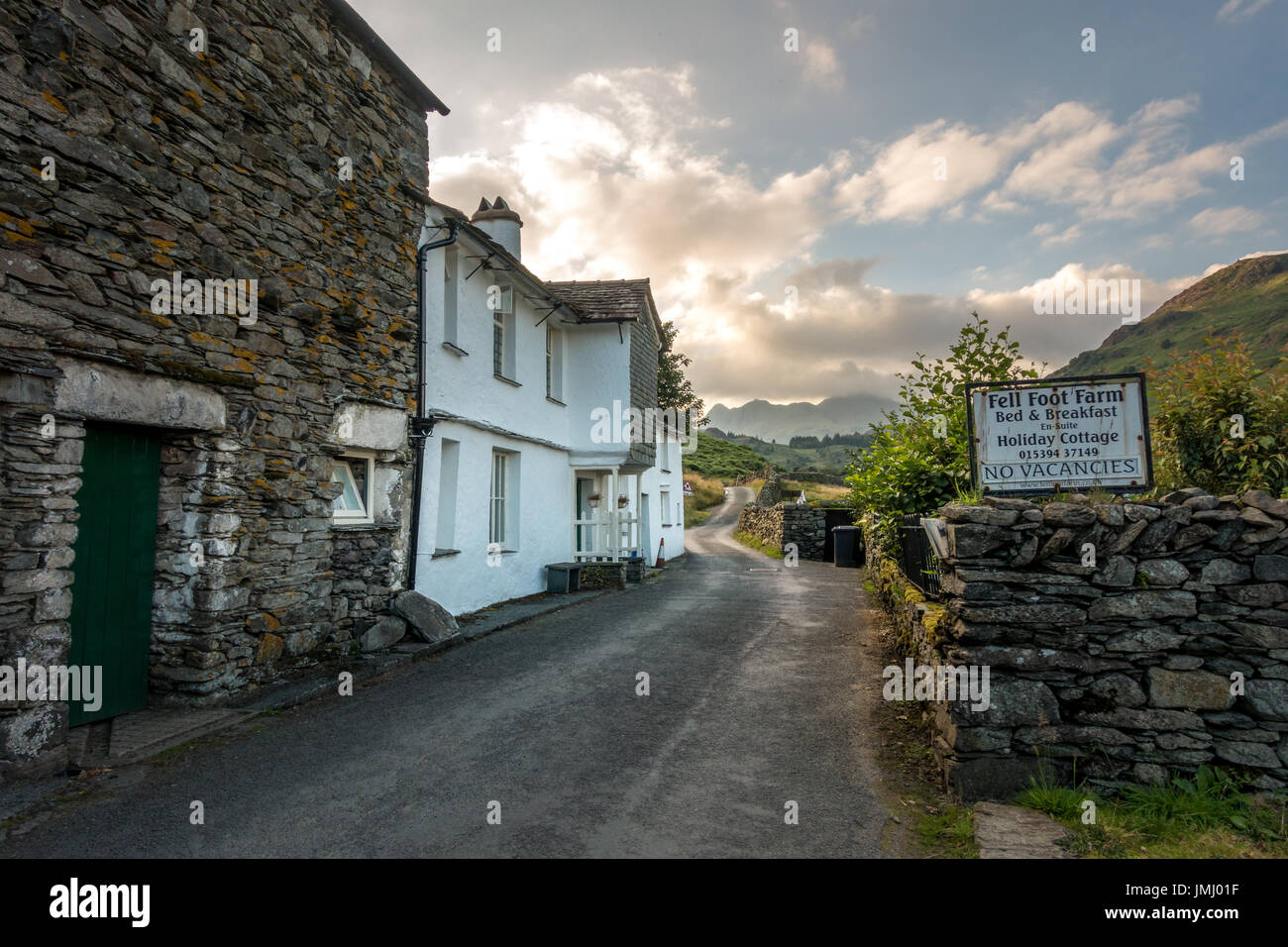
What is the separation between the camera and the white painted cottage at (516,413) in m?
10.3

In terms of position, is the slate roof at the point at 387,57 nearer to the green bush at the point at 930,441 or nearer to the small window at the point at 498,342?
the small window at the point at 498,342

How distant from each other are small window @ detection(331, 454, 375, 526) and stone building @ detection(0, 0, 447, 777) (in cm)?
4

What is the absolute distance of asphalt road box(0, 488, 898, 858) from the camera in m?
3.75

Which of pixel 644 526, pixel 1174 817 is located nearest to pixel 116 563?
pixel 1174 817

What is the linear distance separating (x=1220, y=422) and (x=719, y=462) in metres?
59.9

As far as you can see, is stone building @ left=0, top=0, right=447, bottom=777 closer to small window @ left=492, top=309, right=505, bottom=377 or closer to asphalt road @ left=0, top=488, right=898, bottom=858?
asphalt road @ left=0, top=488, right=898, bottom=858

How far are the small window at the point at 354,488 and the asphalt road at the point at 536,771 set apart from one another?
1937 mm

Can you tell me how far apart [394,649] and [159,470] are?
325cm

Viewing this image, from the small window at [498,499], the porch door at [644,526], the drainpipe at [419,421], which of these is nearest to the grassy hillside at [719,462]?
the porch door at [644,526]

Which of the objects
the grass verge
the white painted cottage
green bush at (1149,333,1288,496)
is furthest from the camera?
the white painted cottage

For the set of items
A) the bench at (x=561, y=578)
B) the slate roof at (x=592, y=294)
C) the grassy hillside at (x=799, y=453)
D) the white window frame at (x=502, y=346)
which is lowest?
the bench at (x=561, y=578)

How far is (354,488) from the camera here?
842cm

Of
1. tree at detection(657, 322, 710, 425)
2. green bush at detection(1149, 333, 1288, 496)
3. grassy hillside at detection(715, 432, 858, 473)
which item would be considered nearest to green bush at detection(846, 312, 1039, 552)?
green bush at detection(1149, 333, 1288, 496)
